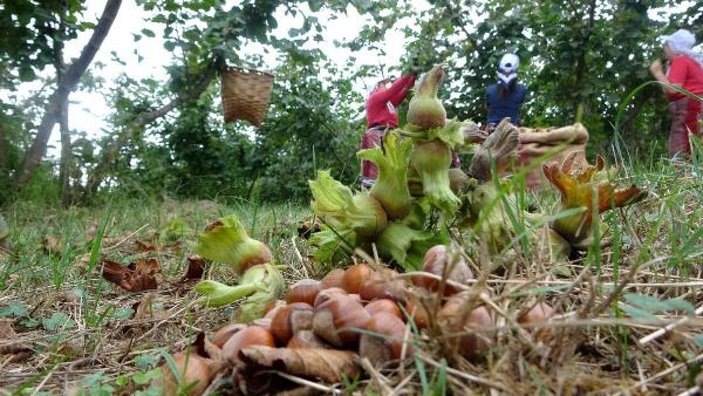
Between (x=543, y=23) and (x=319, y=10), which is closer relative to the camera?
(x=319, y=10)

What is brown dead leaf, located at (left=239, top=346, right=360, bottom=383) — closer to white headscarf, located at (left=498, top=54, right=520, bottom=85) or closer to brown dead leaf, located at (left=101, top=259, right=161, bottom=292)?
brown dead leaf, located at (left=101, top=259, right=161, bottom=292)

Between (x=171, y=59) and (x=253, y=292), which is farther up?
(x=171, y=59)

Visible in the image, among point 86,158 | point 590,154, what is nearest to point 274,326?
point 86,158

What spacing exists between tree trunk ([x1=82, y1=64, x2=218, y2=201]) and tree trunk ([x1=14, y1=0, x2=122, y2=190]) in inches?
17.2

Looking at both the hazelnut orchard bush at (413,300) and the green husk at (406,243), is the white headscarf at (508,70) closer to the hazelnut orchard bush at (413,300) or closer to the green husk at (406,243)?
the hazelnut orchard bush at (413,300)

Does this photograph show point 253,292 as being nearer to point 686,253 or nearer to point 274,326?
point 274,326

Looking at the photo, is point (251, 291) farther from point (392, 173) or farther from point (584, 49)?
point (584, 49)

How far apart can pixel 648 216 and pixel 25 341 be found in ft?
4.33

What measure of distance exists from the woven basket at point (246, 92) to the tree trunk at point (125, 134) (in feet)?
3.35

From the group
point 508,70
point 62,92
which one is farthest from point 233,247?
point 508,70

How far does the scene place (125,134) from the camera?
5.40 meters

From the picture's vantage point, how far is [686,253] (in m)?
0.95

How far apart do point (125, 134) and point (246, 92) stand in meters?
1.32

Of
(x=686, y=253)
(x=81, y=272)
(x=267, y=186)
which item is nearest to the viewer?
(x=686, y=253)
